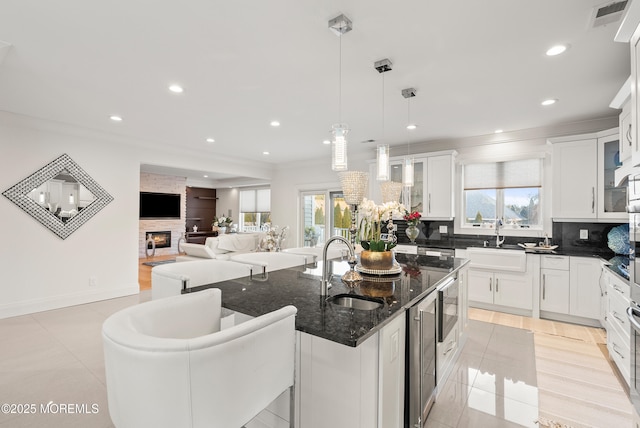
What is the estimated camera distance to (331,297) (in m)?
1.75

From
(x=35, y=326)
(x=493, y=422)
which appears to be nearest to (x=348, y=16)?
(x=493, y=422)

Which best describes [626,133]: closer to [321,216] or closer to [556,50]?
[556,50]

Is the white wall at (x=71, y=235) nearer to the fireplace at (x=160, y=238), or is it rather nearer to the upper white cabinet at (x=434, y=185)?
the fireplace at (x=160, y=238)

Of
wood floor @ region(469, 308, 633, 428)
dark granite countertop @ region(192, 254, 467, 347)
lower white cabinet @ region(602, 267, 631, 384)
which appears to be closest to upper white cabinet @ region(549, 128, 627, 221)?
lower white cabinet @ region(602, 267, 631, 384)

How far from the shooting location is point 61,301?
4.31 meters

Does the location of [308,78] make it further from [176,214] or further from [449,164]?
[176,214]

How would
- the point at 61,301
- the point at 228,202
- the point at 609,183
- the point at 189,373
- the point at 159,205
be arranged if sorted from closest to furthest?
the point at 189,373
the point at 609,183
the point at 61,301
the point at 159,205
the point at 228,202

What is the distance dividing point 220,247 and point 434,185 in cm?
410

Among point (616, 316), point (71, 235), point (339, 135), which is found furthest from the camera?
point (71, 235)

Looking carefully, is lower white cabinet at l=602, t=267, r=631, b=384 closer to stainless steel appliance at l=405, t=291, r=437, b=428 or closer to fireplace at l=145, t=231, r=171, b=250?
stainless steel appliance at l=405, t=291, r=437, b=428

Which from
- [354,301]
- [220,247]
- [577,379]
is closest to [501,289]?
[577,379]

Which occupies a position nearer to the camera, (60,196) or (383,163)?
(383,163)

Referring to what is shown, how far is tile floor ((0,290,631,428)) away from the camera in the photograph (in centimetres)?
207

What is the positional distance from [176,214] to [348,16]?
907 centimetres
